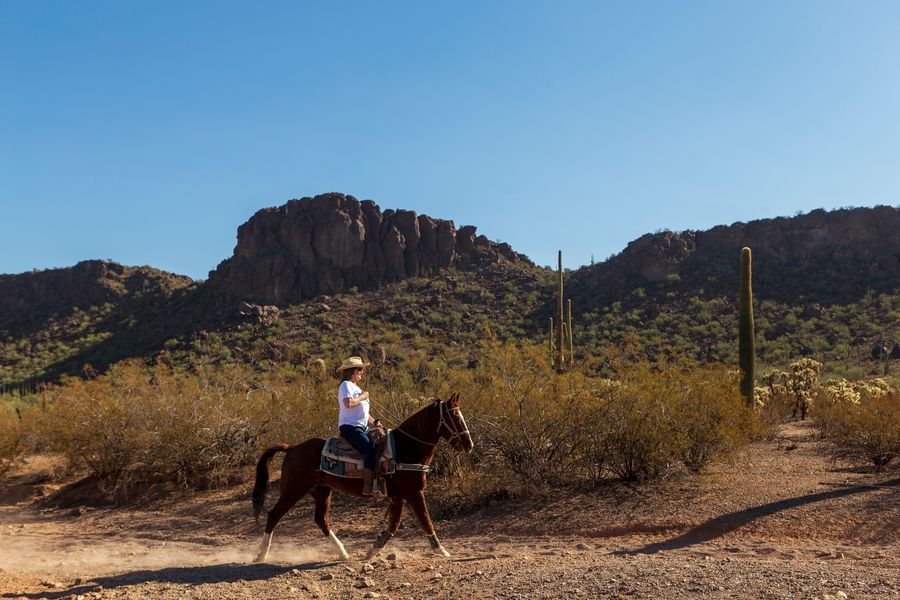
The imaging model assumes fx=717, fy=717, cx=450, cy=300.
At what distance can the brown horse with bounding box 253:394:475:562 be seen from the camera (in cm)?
864

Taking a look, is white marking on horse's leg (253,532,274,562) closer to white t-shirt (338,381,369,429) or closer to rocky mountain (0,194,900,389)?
white t-shirt (338,381,369,429)

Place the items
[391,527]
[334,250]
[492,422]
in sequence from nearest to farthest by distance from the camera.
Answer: [391,527], [492,422], [334,250]

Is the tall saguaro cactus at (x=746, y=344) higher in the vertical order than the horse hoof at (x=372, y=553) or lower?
higher

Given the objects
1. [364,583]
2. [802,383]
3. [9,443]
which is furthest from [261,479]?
[802,383]

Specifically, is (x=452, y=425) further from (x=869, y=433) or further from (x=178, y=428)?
(x=869, y=433)

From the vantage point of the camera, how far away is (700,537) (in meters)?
9.76

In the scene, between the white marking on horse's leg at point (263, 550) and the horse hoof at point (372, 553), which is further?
the white marking on horse's leg at point (263, 550)

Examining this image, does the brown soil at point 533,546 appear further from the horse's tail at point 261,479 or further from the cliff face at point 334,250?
the cliff face at point 334,250

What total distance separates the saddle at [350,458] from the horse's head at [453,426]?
662mm

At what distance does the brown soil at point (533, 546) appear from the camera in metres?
7.14

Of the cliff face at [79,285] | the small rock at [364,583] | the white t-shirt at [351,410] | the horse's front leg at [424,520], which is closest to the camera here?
the small rock at [364,583]

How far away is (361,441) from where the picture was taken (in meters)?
8.72

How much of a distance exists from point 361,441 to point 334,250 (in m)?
51.9

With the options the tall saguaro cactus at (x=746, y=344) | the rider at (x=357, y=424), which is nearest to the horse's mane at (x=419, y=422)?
the rider at (x=357, y=424)
